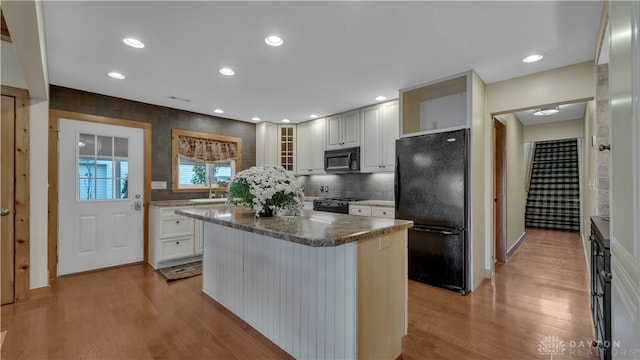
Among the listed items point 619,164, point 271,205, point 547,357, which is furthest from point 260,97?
point 547,357

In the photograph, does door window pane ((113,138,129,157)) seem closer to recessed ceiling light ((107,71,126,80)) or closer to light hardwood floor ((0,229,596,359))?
recessed ceiling light ((107,71,126,80))

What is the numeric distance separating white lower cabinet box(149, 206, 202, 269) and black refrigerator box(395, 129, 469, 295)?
9.62ft

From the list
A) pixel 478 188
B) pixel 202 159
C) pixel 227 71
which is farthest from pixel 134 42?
pixel 478 188

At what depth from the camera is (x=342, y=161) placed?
14.9ft

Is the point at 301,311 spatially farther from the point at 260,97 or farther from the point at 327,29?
the point at 260,97

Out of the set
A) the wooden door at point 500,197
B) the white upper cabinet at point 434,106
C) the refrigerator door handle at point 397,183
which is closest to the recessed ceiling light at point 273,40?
the white upper cabinet at point 434,106

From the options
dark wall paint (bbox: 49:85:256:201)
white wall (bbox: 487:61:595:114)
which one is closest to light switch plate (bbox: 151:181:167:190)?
dark wall paint (bbox: 49:85:256:201)

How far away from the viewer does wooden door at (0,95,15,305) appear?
268 cm

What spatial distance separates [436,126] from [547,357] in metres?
2.63

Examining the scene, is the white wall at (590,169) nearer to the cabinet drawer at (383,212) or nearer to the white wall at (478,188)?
the white wall at (478,188)

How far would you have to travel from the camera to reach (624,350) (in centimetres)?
105

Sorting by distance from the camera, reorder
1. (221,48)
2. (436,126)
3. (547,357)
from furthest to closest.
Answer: (436,126) < (221,48) < (547,357)

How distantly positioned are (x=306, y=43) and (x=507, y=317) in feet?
9.59

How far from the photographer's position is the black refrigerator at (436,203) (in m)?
2.97
